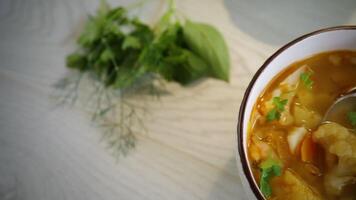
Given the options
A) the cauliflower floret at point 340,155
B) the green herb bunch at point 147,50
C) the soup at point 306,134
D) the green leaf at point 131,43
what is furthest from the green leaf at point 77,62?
the cauliflower floret at point 340,155

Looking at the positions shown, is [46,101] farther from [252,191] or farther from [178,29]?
[252,191]

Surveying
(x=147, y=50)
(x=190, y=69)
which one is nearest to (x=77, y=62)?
(x=147, y=50)

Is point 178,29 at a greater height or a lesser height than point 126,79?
greater

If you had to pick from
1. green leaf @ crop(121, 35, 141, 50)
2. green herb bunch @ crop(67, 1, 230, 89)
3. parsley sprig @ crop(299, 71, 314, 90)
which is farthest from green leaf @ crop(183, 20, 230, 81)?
parsley sprig @ crop(299, 71, 314, 90)

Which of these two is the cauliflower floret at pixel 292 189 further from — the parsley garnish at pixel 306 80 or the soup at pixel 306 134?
the parsley garnish at pixel 306 80

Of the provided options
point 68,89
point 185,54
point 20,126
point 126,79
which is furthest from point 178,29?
point 20,126

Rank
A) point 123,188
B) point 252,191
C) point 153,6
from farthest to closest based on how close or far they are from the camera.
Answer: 1. point 153,6
2. point 123,188
3. point 252,191
